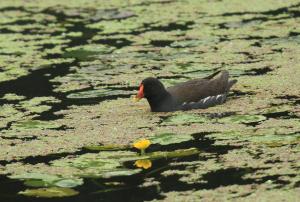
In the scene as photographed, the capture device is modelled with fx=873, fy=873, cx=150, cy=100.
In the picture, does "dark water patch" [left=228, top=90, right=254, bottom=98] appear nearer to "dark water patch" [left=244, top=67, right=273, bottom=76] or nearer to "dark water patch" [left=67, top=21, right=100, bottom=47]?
"dark water patch" [left=244, top=67, right=273, bottom=76]

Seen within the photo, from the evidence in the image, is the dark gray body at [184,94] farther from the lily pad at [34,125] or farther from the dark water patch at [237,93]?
the lily pad at [34,125]

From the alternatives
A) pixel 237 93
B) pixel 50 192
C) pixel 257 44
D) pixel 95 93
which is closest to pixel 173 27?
pixel 257 44

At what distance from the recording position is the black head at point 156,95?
8594 mm

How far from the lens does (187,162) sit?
6754 mm

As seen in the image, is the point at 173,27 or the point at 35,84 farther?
the point at 173,27

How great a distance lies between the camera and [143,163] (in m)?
6.79

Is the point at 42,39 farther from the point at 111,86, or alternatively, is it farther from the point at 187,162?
the point at 187,162

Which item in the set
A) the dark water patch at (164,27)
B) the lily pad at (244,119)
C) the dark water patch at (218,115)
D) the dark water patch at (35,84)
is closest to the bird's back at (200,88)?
the dark water patch at (218,115)

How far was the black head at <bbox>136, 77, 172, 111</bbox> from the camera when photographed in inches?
338

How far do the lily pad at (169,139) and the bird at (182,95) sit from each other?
1115 mm

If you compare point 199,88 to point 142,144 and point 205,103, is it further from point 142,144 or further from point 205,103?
point 142,144

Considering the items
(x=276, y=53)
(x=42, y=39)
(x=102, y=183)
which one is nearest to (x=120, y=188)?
(x=102, y=183)

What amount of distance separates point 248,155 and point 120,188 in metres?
1.17

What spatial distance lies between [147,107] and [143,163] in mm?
2358
